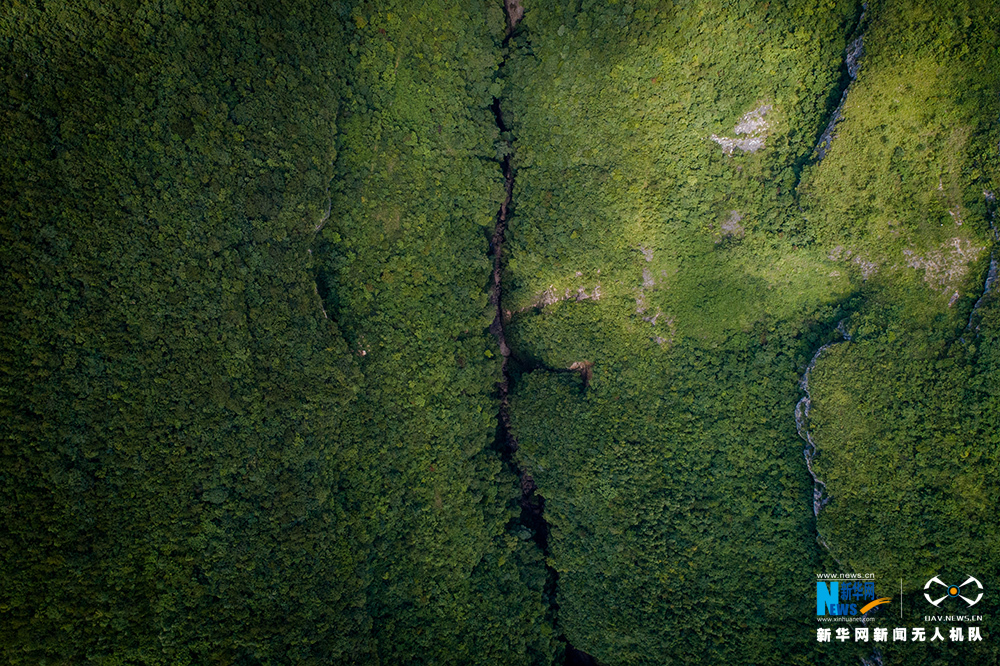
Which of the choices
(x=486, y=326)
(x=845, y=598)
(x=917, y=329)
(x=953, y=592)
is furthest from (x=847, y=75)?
(x=845, y=598)

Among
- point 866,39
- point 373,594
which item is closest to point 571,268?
point 866,39

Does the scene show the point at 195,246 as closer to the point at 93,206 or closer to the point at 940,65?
the point at 93,206

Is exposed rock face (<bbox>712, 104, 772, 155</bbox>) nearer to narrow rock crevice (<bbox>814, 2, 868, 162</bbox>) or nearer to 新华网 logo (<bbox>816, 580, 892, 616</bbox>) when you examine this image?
narrow rock crevice (<bbox>814, 2, 868, 162</bbox>)

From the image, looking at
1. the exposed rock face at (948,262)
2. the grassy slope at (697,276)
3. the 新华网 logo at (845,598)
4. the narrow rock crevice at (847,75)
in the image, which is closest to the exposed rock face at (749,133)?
the grassy slope at (697,276)

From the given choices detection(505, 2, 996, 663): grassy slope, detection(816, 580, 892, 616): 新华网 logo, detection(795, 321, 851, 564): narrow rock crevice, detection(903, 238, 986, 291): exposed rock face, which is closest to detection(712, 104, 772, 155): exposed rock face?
detection(505, 2, 996, 663): grassy slope

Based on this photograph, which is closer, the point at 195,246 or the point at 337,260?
the point at 195,246

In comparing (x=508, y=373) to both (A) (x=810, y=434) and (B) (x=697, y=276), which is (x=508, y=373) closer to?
(B) (x=697, y=276)
